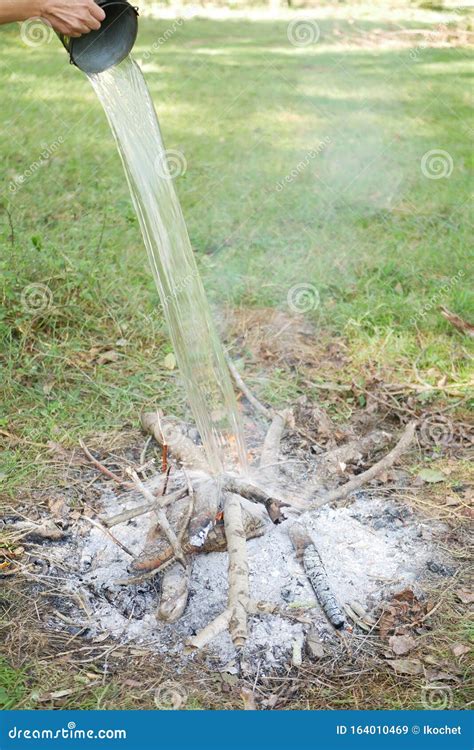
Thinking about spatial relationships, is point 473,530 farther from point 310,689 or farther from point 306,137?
point 306,137

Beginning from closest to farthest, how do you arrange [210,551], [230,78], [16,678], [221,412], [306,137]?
[16,678] → [210,551] → [221,412] → [306,137] → [230,78]

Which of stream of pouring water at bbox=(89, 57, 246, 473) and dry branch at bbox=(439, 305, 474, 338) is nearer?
stream of pouring water at bbox=(89, 57, 246, 473)

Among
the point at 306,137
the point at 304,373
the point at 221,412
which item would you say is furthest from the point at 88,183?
the point at 221,412

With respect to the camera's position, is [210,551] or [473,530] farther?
[473,530]

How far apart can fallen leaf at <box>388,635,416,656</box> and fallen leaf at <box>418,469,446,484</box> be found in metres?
0.91

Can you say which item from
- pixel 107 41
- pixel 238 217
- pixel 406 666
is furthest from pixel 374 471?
pixel 238 217

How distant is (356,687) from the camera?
2553 mm

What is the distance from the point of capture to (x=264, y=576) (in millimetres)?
2934

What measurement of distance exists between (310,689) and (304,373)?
1883mm

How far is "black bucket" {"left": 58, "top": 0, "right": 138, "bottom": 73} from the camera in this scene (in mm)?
2912

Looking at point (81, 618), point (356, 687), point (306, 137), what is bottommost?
point (306, 137)

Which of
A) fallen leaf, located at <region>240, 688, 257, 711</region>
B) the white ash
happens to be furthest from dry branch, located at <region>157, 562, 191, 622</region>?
fallen leaf, located at <region>240, 688, 257, 711</region>

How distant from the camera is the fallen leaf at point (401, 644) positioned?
2.68 metres

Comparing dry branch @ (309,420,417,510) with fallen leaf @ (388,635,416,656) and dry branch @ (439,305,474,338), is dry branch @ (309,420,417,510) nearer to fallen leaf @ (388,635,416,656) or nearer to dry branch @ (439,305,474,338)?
fallen leaf @ (388,635,416,656)
